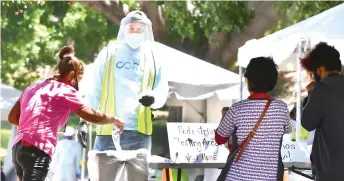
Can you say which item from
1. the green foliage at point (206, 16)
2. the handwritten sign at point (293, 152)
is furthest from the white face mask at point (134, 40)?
the green foliage at point (206, 16)

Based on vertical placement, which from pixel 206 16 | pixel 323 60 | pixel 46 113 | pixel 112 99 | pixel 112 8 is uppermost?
pixel 112 8

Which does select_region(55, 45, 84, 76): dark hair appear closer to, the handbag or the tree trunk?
the handbag

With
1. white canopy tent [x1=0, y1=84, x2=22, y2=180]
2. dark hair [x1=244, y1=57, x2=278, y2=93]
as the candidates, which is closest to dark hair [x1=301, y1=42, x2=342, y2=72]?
dark hair [x1=244, y1=57, x2=278, y2=93]

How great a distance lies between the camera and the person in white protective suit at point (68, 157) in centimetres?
1187

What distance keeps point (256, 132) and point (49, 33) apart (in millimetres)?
17124

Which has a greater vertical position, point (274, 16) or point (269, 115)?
point (274, 16)

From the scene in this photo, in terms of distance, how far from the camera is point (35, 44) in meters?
21.4

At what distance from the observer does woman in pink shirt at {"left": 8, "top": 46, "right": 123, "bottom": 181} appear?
16.4 feet

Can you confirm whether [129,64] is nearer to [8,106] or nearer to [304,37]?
[304,37]

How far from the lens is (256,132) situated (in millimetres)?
4590

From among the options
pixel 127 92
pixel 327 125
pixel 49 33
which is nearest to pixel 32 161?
pixel 127 92

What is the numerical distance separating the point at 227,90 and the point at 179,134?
710 cm

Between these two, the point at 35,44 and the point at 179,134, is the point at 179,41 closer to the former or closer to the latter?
the point at 35,44

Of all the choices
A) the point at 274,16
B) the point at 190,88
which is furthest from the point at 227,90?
the point at 274,16
